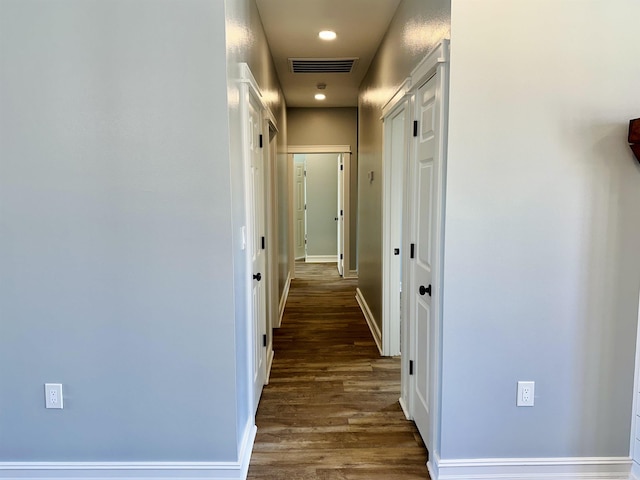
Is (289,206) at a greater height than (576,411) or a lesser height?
greater

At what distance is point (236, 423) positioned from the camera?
2.05m

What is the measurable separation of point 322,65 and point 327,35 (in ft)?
2.96

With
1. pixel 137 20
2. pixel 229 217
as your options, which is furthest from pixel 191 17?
pixel 229 217

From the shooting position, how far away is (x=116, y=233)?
1.96 meters

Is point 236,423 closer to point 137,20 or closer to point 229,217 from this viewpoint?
point 229,217

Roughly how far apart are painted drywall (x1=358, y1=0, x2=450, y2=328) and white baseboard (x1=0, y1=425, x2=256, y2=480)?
2113mm

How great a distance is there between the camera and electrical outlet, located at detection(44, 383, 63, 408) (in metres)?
2.04

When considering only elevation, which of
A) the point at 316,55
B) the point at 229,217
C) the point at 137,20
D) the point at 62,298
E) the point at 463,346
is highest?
the point at 316,55

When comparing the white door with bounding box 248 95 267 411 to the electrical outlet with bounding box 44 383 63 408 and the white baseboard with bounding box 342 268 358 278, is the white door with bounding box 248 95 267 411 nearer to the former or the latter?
the electrical outlet with bounding box 44 383 63 408

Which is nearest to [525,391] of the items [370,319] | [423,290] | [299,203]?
[423,290]

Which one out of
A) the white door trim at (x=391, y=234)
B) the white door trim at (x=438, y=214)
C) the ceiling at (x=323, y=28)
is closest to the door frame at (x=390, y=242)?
the white door trim at (x=391, y=234)

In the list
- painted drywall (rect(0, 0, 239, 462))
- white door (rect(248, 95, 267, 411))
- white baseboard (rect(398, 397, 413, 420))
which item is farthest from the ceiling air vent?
white baseboard (rect(398, 397, 413, 420))

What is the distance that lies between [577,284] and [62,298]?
241cm

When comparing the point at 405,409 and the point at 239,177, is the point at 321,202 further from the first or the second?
the point at 239,177
